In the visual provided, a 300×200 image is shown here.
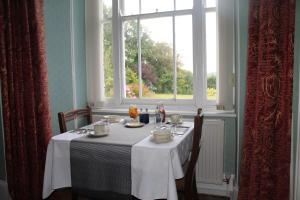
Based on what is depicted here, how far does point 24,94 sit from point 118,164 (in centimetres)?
129

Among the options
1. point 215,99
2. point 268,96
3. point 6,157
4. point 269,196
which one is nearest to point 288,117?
point 268,96

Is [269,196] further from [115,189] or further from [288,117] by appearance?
[115,189]

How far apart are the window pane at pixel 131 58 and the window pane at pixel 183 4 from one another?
0.55 metres

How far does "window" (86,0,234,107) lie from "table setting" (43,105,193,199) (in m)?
1.01

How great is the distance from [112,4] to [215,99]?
165cm

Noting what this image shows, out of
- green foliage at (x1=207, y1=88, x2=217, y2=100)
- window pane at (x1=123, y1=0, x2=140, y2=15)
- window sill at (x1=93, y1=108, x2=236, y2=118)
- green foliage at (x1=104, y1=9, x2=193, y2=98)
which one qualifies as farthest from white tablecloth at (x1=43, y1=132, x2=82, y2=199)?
window pane at (x1=123, y1=0, x2=140, y2=15)

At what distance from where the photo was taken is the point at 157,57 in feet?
10.5

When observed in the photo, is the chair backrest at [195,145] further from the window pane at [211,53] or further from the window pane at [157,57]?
the window pane at [157,57]

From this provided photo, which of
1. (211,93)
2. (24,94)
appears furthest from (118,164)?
(211,93)

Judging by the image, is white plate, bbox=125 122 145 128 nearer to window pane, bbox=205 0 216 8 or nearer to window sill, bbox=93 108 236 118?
window sill, bbox=93 108 236 118

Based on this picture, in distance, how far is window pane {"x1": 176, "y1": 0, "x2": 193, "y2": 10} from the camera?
300 cm

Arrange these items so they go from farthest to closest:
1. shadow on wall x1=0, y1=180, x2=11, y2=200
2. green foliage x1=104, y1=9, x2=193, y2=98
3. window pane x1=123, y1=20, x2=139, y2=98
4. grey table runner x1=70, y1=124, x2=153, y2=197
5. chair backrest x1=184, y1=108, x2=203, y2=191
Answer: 1. window pane x1=123, y1=20, x2=139, y2=98
2. green foliage x1=104, y1=9, x2=193, y2=98
3. shadow on wall x1=0, y1=180, x2=11, y2=200
4. chair backrest x1=184, y1=108, x2=203, y2=191
5. grey table runner x1=70, y1=124, x2=153, y2=197

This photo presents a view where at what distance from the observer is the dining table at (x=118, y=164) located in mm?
1762

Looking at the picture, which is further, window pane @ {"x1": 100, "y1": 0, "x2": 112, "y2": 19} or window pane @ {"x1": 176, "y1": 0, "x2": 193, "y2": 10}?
window pane @ {"x1": 100, "y1": 0, "x2": 112, "y2": 19}
